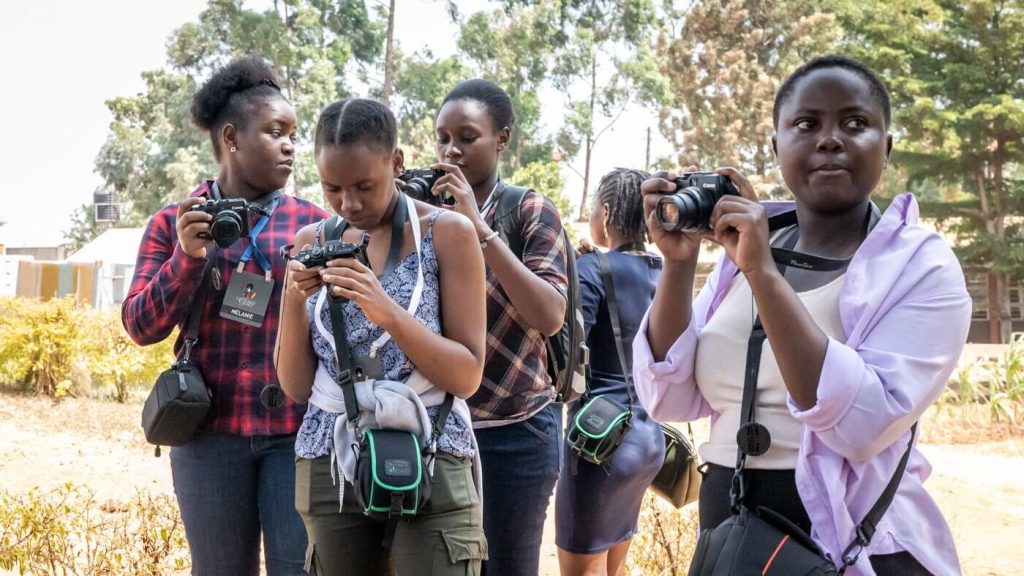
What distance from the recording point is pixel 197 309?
8.79ft

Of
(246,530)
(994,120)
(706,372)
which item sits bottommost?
(246,530)

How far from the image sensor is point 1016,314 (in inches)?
933

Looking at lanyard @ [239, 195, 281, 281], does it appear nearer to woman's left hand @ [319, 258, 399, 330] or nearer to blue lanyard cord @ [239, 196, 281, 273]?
blue lanyard cord @ [239, 196, 281, 273]

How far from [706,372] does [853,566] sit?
0.42 meters

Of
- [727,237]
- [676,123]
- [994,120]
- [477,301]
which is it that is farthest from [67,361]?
[676,123]

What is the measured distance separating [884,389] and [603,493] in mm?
1781

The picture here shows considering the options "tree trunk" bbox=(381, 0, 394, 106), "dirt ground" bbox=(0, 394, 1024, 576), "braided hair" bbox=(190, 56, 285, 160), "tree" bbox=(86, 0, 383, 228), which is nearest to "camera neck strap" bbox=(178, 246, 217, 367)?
"braided hair" bbox=(190, 56, 285, 160)

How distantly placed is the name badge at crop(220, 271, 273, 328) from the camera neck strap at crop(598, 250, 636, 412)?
111 cm

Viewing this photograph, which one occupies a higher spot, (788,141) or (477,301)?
(788,141)

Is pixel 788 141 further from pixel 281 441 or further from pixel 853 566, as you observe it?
pixel 281 441

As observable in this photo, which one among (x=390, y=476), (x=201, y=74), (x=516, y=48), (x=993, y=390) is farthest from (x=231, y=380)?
(x=201, y=74)

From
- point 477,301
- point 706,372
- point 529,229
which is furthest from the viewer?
point 529,229

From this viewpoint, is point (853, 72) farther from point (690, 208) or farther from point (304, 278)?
point (304, 278)

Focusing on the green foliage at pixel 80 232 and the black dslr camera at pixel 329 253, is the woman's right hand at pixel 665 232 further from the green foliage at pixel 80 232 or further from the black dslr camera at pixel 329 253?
the green foliage at pixel 80 232
